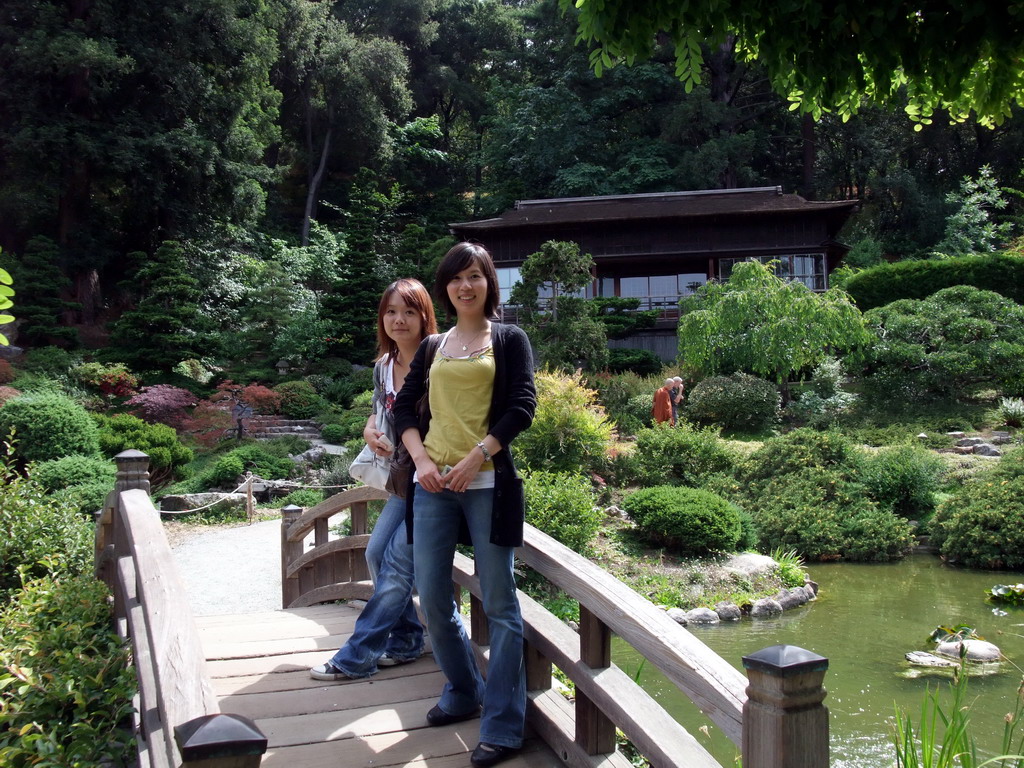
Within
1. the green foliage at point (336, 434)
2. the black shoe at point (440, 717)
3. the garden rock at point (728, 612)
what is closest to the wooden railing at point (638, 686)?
the black shoe at point (440, 717)

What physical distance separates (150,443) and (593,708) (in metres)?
13.1

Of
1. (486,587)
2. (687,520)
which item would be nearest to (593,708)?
(486,587)

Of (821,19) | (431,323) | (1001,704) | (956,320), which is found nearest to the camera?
(821,19)

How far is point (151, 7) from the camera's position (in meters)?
22.9

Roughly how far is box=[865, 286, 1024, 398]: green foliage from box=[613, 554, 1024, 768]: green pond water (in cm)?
839

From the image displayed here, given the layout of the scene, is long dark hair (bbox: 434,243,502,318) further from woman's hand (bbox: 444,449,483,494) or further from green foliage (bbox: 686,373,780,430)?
green foliage (bbox: 686,373,780,430)

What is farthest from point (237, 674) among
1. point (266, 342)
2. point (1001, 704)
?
point (266, 342)

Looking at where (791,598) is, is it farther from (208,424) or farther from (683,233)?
(683,233)

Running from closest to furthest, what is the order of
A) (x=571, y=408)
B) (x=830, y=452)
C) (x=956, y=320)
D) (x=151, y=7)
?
(x=571, y=408) → (x=830, y=452) → (x=956, y=320) → (x=151, y=7)

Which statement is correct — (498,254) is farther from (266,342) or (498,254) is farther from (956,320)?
(956,320)

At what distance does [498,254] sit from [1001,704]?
2307 centimetres

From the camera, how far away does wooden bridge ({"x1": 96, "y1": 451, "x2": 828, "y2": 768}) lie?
167 cm

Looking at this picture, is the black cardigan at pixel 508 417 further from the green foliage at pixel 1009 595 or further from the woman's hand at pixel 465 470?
the green foliage at pixel 1009 595

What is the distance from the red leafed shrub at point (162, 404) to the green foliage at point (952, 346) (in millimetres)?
15218
